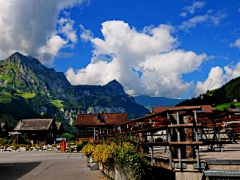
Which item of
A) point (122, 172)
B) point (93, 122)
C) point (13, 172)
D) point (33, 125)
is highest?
point (33, 125)

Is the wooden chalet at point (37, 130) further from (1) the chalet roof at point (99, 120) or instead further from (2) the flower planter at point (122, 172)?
(2) the flower planter at point (122, 172)

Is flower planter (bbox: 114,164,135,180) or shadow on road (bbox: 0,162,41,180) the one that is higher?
flower planter (bbox: 114,164,135,180)

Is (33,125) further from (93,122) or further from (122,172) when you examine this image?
(122,172)

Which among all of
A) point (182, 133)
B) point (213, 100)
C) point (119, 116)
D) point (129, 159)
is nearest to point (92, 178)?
point (129, 159)

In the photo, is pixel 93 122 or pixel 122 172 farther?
pixel 93 122

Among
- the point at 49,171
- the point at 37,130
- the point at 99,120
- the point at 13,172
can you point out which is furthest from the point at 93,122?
the point at 49,171

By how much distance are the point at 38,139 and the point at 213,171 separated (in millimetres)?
80242

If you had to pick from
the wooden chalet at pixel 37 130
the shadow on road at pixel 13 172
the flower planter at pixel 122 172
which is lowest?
the shadow on road at pixel 13 172

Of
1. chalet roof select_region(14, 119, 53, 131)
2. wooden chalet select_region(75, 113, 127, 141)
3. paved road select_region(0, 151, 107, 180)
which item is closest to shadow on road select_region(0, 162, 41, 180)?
paved road select_region(0, 151, 107, 180)

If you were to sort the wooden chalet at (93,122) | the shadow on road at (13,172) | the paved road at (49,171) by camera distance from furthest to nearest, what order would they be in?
the wooden chalet at (93,122), the shadow on road at (13,172), the paved road at (49,171)

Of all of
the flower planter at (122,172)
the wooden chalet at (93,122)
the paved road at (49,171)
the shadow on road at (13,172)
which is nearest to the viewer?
the flower planter at (122,172)

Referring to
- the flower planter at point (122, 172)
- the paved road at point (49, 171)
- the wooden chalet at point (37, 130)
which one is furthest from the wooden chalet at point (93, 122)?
the flower planter at point (122, 172)

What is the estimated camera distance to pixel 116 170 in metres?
9.64

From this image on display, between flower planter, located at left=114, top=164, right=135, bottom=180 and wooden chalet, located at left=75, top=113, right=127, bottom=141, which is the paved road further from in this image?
wooden chalet, located at left=75, top=113, right=127, bottom=141
